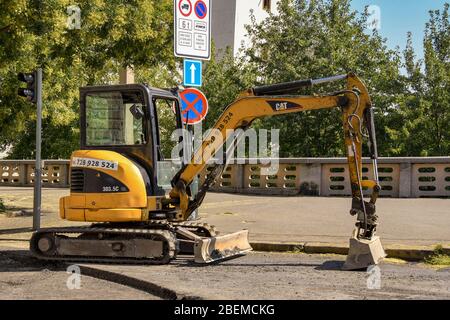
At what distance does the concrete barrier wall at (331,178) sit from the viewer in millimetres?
18625

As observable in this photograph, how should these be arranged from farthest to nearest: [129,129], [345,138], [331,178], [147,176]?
[331,178] → [129,129] → [147,176] → [345,138]

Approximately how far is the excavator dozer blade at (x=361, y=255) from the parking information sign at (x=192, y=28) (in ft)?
18.1

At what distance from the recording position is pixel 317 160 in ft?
65.6

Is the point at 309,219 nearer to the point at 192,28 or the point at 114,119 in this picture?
the point at 192,28

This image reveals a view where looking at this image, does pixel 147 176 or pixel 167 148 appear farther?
pixel 167 148

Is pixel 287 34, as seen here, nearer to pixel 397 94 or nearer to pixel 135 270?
pixel 397 94

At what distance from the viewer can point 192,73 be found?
1207cm

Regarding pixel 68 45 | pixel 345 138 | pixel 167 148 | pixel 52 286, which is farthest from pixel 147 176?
pixel 68 45

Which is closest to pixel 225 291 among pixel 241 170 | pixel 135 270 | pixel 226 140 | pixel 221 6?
pixel 135 270

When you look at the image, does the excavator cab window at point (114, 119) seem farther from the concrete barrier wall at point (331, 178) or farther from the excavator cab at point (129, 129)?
the concrete barrier wall at point (331, 178)

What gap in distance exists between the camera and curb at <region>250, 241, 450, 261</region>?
9211 mm

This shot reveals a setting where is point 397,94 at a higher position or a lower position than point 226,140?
higher

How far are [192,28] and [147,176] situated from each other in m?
4.22

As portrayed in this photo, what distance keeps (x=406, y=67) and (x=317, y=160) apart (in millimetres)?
12595
